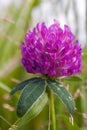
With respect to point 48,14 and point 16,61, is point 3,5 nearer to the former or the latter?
point 48,14

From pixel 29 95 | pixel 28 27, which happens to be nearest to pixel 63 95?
pixel 29 95

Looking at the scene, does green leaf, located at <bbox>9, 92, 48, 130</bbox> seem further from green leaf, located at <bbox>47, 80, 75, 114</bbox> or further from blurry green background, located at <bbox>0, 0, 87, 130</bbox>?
blurry green background, located at <bbox>0, 0, 87, 130</bbox>

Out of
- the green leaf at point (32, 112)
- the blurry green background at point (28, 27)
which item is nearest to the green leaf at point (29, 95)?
the green leaf at point (32, 112)

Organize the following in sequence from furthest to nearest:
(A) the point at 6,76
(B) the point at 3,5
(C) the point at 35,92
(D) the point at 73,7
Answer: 1. (B) the point at 3,5
2. (D) the point at 73,7
3. (A) the point at 6,76
4. (C) the point at 35,92

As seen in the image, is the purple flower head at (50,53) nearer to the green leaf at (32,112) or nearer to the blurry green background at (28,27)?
the green leaf at (32,112)

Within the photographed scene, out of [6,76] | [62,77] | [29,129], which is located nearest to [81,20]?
[6,76]

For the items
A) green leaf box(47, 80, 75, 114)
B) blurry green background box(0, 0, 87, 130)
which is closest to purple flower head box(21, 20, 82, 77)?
green leaf box(47, 80, 75, 114)
